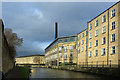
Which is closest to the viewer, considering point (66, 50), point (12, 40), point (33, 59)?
point (12, 40)

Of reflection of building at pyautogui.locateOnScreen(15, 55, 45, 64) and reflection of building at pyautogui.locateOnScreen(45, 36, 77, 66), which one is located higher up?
reflection of building at pyautogui.locateOnScreen(45, 36, 77, 66)

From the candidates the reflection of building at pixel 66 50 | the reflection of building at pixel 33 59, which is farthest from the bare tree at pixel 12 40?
the reflection of building at pixel 33 59

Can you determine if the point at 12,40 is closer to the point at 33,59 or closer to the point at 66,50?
the point at 66,50

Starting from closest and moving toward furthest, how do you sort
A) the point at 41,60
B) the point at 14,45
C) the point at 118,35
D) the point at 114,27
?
the point at 118,35 < the point at 114,27 < the point at 14,45 < the point at 41,60

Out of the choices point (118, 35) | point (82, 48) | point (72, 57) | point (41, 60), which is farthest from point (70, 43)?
point (41, 60)

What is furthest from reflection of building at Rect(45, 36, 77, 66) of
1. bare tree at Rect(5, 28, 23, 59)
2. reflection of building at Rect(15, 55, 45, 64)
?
reflection of building at Rect(15, 55, 45, 64)

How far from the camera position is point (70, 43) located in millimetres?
66562

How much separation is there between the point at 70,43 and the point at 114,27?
125ft

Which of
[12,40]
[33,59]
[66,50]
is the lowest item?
[33,59]

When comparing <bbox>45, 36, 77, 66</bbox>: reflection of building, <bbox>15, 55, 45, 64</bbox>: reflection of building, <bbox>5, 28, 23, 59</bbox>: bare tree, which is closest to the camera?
<bbox>5, 28, 23, 59</bbox>: bare tree

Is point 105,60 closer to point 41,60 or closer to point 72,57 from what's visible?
point 72,57

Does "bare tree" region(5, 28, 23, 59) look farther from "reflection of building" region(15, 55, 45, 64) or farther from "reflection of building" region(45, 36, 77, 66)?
"reflection of building" region(15, 55, 45, 64)

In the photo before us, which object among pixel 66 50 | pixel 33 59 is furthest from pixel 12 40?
pixel 33 59

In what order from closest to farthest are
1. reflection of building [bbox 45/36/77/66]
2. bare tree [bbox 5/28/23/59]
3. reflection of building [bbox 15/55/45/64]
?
bare tree [bbox 5/28/23/59] → reflection of building [bbox 45/36/77/66] → reflection of building [bbox 15/55/45/64]
